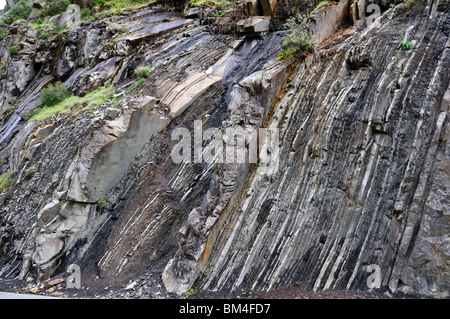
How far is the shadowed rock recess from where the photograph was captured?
6156 mm

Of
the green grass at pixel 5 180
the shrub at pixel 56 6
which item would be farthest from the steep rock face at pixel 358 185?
the shrub at pixel 56 6

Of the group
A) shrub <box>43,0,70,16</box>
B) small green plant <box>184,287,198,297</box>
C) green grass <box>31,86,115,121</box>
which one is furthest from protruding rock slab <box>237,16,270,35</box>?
shrub <box>43,0,70,16</box>

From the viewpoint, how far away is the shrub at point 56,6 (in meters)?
25.0

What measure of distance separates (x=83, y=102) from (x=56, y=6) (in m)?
17.6

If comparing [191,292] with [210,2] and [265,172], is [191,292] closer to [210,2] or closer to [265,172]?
[265,172]

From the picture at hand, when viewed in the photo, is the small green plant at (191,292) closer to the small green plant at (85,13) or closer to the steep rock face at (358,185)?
the steep rock face at (358,185)

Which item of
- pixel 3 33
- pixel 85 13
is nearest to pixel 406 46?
pixel 85 13

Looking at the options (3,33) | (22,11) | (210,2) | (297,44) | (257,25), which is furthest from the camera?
(22,11)

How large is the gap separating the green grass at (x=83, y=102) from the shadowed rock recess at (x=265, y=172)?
14 centimetres

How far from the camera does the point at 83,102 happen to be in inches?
522

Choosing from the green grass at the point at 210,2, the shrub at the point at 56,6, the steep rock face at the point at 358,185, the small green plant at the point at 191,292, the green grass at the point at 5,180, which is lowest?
the green grass at the point at 5,180

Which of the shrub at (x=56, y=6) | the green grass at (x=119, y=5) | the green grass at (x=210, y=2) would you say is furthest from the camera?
the shrub at (x=56, y=6)

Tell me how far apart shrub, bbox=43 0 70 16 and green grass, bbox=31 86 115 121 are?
15.2 metres

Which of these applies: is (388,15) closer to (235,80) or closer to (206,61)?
(235,80)
